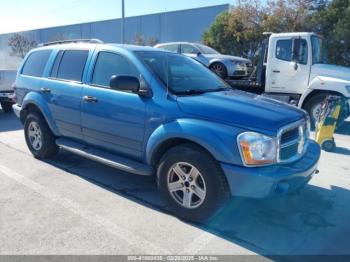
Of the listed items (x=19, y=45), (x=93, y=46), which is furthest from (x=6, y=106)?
(x=19, y=45)

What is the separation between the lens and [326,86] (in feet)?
28.6

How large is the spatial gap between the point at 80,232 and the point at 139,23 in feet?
126

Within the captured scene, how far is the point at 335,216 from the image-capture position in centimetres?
405

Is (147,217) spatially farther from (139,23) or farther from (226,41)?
(139,23)

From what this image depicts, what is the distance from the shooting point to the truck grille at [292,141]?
3572mm

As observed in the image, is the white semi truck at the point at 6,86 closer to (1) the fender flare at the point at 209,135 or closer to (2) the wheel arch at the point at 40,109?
(2) the wheel arch at the point at 40,109

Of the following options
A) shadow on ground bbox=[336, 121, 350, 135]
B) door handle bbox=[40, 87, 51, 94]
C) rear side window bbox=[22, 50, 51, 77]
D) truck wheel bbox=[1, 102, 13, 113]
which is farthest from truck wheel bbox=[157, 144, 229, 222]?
truck wheel bbox=[1, 102, 13, 113]

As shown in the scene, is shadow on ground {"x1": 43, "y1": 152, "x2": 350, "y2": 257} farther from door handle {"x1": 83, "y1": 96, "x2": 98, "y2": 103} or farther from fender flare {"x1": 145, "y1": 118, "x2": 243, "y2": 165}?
door handle {"x1": 83, "y1": 96, "x2": 98, "y2": 103}

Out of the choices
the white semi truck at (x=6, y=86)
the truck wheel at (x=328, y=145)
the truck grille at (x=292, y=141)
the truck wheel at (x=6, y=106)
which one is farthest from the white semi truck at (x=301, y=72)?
the truck wheel at (x=6, y=106)

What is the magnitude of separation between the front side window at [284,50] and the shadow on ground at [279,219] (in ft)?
17.6

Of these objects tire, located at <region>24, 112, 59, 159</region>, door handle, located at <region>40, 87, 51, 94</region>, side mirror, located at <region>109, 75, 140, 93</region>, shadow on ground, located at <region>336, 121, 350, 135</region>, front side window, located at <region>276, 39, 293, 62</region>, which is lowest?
shadow on ground, located at <region>336, 121, 350, 135</region>

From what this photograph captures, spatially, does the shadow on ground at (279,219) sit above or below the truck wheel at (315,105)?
below

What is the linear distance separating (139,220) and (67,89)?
229cm

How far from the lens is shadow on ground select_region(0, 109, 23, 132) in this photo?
30.5 feet
